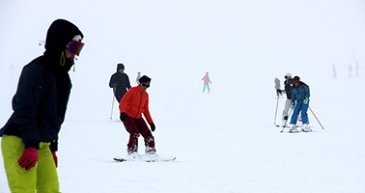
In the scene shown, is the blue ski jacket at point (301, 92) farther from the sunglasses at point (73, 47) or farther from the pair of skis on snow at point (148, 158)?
the sunglasses at point (73, 47)

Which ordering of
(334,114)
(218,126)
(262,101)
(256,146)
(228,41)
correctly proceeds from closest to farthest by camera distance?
(256,146), (218,126), (334,114), (262,101), (228,41)

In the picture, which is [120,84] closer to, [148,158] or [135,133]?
[135,133]

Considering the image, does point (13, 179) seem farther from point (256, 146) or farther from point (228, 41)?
point (228, 41)

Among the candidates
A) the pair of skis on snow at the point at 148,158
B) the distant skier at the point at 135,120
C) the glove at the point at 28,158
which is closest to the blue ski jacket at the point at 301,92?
the pair of skis on snow at the point at 148,158

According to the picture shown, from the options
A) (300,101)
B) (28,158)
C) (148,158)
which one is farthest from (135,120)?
(300,101)

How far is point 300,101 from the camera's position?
14227 mm

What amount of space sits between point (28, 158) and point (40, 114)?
0.35 meters

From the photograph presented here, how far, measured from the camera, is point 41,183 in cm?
345

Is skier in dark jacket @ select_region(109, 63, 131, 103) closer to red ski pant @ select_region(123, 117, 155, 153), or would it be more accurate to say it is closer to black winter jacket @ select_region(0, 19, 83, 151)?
red ski pant @ select_region(123, 117, 155, 153)

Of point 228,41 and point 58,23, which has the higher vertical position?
point 228,41

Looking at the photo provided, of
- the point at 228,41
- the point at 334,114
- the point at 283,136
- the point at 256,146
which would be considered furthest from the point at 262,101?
the point at 228,41

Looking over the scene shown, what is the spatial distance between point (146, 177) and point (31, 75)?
4.06m

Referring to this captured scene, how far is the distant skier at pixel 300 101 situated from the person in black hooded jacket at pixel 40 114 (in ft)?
36.2

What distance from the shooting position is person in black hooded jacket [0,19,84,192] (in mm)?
3156
